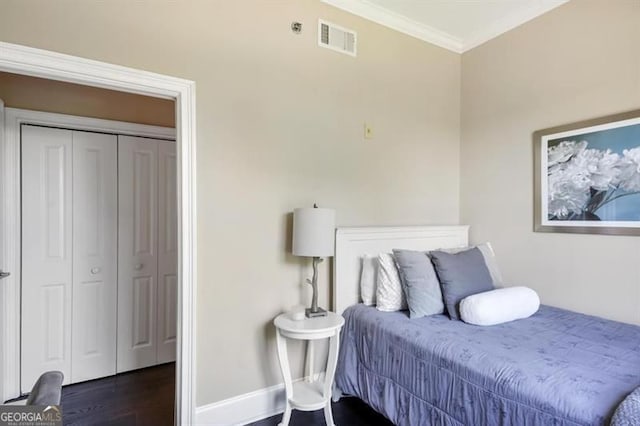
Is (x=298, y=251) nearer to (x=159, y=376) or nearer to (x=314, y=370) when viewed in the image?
(x=314, y=370)

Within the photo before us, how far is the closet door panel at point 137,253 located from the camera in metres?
2.99

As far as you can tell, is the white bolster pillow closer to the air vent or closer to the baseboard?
the baseboard

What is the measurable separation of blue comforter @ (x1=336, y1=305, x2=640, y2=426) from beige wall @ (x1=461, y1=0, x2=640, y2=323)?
0.27 meters

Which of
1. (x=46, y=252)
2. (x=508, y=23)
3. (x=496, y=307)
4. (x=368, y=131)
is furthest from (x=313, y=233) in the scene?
(x=508, y=23)

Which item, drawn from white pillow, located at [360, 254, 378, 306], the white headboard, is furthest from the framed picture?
white pillow, located at [360, 254, 378, 306]

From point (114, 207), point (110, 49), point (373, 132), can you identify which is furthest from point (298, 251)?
point (114, 207)

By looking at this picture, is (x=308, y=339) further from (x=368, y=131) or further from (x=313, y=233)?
(x=368, y=131)

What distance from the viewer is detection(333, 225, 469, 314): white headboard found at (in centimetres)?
258

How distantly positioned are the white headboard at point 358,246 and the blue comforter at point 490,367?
0.13 meters

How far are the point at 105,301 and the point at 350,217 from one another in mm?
2122

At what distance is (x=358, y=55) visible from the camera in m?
2.78

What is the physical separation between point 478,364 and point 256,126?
186cm

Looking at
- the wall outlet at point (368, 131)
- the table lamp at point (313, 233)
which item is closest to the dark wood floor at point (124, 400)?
the table lamp at point (313, 233)

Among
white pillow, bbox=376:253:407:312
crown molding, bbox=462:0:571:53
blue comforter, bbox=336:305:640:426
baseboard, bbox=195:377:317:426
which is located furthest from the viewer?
crown molding, bbox=462:0:571:53
